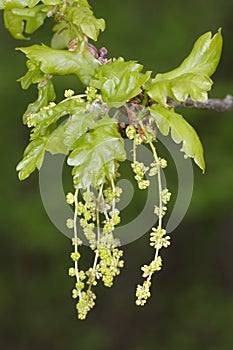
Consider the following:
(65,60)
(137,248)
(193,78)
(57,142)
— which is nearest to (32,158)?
(57,142)

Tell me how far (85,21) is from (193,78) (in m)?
0.19

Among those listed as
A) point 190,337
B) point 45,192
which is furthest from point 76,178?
point 190,337

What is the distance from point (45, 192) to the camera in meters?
1.13

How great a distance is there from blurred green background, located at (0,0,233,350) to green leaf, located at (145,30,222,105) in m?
2.02

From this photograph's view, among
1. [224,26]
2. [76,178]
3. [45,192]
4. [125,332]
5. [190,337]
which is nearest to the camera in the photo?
[76,178]

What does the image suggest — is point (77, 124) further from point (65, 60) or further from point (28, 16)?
point (28, 16)

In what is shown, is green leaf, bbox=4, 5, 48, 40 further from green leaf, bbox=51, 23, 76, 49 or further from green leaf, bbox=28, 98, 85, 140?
green leaf, bbox=28, 98, 85, 140

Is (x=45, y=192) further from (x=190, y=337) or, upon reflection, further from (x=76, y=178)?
(x=190, y=337)

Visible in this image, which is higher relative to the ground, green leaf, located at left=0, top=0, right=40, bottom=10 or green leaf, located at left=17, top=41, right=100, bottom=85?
green leaf, located at left=0, top=0, right=40, bottom=10

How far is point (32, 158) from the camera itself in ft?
3.41

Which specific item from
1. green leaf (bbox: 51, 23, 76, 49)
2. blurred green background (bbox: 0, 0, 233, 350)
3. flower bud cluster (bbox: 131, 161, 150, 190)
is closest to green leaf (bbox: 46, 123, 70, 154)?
flower bud cluster (bbox: 131, 161, 150, 190)

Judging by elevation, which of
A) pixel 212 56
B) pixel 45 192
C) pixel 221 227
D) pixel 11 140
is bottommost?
pixel 221 227

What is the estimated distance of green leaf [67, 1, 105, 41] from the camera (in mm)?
1059

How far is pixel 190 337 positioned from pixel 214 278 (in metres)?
0.33
